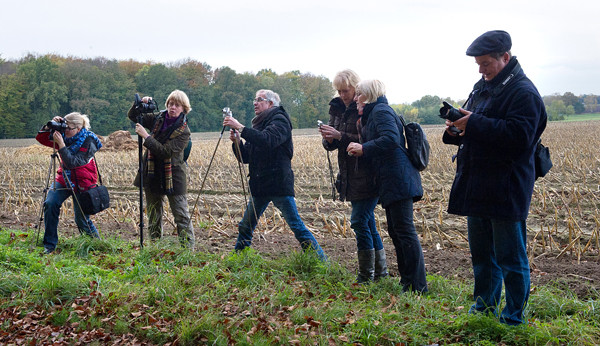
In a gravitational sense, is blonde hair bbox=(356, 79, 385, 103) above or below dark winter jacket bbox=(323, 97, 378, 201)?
above

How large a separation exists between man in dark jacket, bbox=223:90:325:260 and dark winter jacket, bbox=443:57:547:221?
229cm

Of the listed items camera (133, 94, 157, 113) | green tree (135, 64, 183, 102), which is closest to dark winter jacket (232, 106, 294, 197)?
camera (133, 94, 157, 113)

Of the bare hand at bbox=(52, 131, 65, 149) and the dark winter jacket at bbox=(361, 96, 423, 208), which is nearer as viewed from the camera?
the dark winter jacket at bbox=(361, 96, 423, 208)

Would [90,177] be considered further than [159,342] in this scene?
Yes

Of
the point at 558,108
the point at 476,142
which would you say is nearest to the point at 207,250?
the point at 476,142

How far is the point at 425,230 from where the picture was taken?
771cm

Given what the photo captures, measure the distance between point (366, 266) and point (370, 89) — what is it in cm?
176

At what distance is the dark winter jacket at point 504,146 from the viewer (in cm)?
381

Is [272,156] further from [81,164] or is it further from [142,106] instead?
[81,164]

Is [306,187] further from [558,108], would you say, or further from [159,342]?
[558,108]

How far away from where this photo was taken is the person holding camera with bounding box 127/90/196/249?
6.45 meters

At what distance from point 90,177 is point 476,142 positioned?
4.81 m

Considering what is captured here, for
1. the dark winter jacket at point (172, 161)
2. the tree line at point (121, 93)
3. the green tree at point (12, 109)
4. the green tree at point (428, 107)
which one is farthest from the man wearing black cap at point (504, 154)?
the green tree at point (428, 107)

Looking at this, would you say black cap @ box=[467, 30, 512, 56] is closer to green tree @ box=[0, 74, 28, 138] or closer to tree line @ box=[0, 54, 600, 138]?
tree line @ box=[0, 54, 600, 138]
